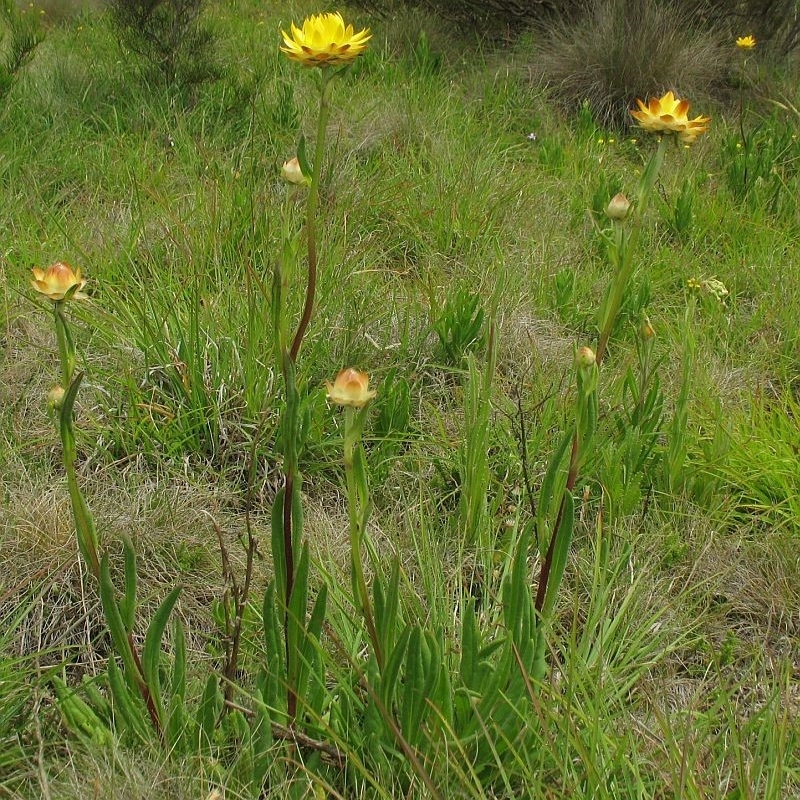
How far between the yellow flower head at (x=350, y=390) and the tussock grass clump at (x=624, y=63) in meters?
3.66

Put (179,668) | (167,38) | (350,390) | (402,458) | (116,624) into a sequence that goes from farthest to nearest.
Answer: (167,38), (402,458), (179,668), (116,624), (350,390)

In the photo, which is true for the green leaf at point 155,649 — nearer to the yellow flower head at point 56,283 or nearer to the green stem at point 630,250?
the yellow flower head at point 56,283

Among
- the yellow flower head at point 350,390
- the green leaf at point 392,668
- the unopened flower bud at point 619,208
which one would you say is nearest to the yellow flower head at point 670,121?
the unopened flower bud at point 619,208

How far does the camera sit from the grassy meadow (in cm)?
113

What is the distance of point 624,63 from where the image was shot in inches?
170

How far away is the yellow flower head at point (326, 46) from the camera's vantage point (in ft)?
3.47

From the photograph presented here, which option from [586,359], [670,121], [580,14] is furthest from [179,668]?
[580,14]

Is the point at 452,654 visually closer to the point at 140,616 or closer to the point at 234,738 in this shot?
the point at 234,738

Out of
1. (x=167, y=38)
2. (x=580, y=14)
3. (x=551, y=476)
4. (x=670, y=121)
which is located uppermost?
(x=670, y=121)

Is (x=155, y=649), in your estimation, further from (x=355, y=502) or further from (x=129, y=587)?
(x=355, y=502)

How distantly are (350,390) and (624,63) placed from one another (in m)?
3.96

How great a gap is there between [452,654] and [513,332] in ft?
4.04

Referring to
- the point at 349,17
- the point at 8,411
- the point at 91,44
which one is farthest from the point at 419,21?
the point at 8,411

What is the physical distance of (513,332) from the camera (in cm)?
236
